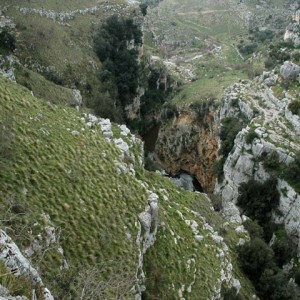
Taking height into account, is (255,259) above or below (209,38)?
below

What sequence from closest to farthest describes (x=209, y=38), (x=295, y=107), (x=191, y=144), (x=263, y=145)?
1. (x=263, y=145)
2. (x=295, y=107)
3. (x=191, y=144)
4. (x=209, y=38)

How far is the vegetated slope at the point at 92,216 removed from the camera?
1761 cm

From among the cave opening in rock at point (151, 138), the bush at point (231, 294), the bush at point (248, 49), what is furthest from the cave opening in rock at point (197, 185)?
the bush at point (248, 49)

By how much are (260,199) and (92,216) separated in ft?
90.7

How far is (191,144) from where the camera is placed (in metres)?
69.3

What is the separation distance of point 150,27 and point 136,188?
367 feet

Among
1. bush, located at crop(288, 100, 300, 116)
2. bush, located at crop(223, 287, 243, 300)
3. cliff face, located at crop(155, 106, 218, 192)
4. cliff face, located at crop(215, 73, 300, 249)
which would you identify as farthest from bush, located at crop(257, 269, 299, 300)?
cliff face, located at crop(155, 106, 218, 192)

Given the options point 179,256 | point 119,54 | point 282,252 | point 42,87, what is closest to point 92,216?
point 179,256

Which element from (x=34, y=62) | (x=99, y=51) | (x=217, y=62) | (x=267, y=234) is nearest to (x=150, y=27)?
(x=217, y=62)

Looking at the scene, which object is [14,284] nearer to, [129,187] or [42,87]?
[129,187]

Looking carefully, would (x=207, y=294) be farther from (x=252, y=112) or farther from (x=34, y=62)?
(x=34, y=62)

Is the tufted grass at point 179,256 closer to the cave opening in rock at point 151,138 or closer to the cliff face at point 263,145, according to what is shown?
the cliff face at point 263,145

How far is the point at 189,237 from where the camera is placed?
2786 centimetres

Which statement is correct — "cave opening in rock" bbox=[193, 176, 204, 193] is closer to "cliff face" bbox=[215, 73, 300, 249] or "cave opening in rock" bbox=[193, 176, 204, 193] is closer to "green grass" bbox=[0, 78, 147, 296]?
"cliff face" bbox=[215, 73, 300, 249]
